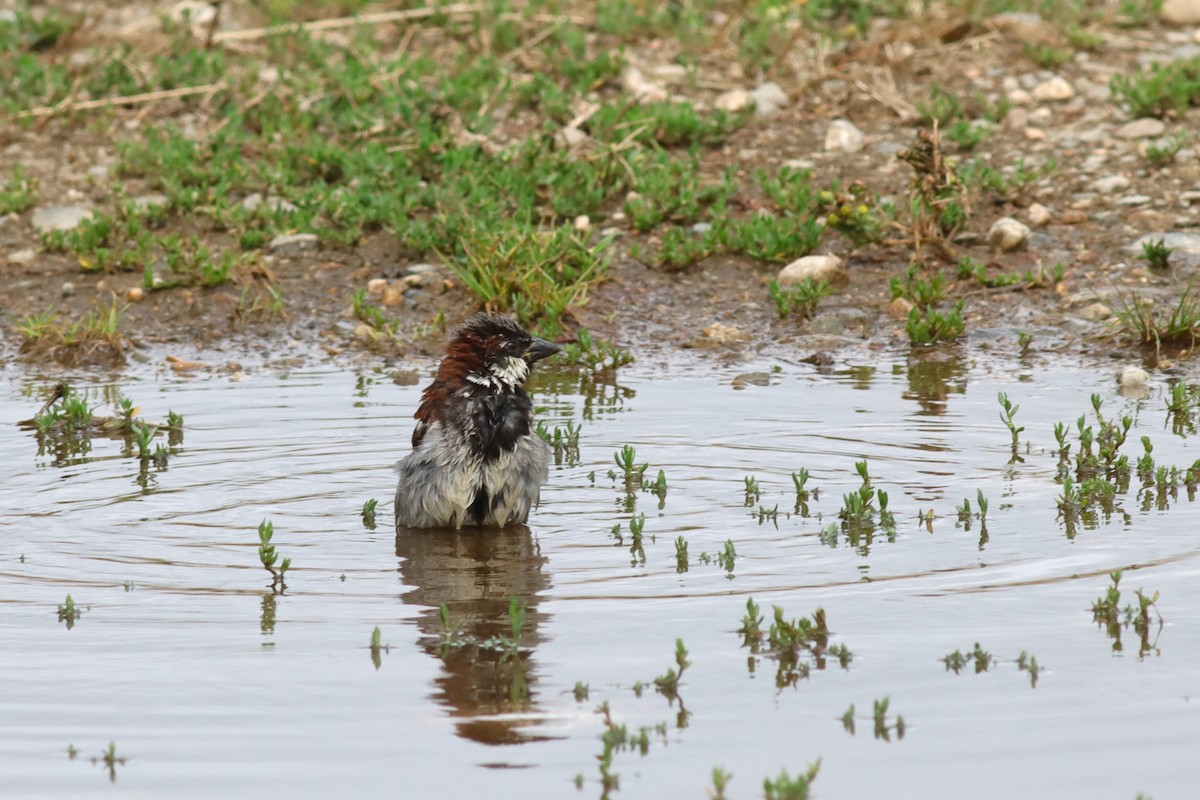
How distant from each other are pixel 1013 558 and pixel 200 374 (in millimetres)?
5657

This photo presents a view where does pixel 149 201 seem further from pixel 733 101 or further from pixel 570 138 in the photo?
pixel 733 101

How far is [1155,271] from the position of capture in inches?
429

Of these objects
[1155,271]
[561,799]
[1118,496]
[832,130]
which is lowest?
[561,799]

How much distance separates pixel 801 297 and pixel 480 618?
526 cm

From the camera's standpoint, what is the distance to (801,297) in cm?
1079

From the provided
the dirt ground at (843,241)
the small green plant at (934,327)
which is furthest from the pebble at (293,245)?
the small green plant at (934,327)

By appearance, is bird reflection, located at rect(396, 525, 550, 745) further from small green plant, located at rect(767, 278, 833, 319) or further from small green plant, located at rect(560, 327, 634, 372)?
small green plant, located at rect(767, 278, 833, 319)

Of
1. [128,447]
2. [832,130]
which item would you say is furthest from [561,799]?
[832,130]

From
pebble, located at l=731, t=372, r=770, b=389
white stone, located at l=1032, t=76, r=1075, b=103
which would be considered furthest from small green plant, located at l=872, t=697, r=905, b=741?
white stone, located at l=1032, t=76, r=1075, b=103

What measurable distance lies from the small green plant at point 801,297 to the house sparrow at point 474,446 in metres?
3.59

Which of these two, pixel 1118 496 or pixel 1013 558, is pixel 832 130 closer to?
pixel 1118 496

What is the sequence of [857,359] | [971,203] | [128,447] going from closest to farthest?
[128,447]
[857,359]
[971,203]

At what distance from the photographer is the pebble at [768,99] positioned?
43.3 ft

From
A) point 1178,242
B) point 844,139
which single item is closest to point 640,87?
point 844,139
